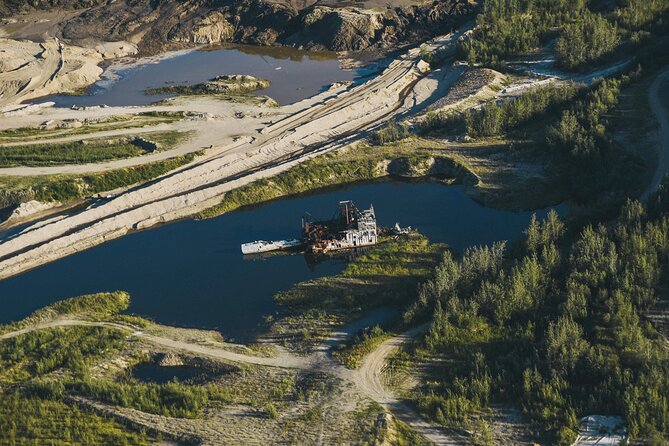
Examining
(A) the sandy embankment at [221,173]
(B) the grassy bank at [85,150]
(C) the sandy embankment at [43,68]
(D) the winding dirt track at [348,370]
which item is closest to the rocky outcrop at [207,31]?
(C) the sandy embankment at [43,68]

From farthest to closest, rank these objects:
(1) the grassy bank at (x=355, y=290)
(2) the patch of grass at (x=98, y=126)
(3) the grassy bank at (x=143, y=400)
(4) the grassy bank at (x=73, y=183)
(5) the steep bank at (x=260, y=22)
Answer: (5) the steep bank at (x=260, y=22) → (2) the patch of grass at (x=98, y=126) → (4) the grassy bank at (x=73, y=183) → (1) the grassy bank at (x=355, y=290) → (3) the grassy bank at (x=143, y=400)

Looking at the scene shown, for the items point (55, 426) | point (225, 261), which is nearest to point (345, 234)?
point (225, 261)

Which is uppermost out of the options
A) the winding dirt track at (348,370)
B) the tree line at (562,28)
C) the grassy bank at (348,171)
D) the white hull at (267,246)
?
the tree line at (562,28)

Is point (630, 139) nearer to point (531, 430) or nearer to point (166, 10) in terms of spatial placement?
point (531, 430)

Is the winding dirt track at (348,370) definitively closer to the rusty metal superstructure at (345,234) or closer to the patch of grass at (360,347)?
the patch of grass at (360,347)

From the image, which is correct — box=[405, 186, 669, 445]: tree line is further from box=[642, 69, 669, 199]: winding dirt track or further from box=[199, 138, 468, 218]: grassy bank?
box=[199, 138, 468, 218]: grassy bank

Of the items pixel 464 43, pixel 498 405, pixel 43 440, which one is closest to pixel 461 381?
pixel 498 405
